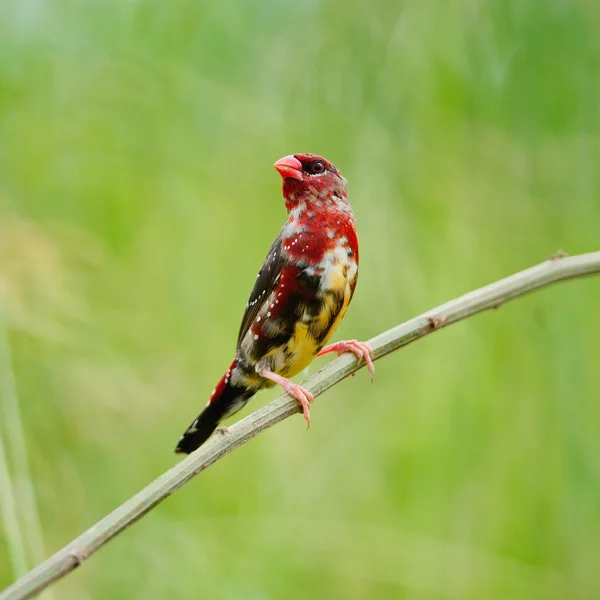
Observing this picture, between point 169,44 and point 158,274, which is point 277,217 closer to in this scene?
point 158,274

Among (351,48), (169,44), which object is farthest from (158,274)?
(351,48)

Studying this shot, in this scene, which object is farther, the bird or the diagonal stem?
the bird

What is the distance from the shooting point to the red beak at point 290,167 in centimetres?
238

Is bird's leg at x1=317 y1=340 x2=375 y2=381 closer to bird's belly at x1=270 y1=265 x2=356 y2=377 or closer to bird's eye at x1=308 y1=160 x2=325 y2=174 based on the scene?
bird's belly at x1=270 y1=265 x2=356 y2=377

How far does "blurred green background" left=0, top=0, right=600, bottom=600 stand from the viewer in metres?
2.53

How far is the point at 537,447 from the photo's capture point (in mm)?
2500

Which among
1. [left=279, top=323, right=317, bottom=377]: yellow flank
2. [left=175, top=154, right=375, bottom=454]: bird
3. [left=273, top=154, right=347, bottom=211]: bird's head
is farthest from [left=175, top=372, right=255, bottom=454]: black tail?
[left=273, top=154, right=347, bottom=211]: bird's head

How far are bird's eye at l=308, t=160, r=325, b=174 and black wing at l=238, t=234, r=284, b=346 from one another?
225 millimetres

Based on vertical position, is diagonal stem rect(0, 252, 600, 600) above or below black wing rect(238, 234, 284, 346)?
below

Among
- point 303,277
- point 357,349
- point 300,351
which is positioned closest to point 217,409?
→ point 300,351

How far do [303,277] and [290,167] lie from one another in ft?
1.07

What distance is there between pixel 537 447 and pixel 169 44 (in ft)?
6.13

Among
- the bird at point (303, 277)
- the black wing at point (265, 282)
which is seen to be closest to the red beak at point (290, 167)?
the bird at point (303, 277)

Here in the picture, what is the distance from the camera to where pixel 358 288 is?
2.77 metres
